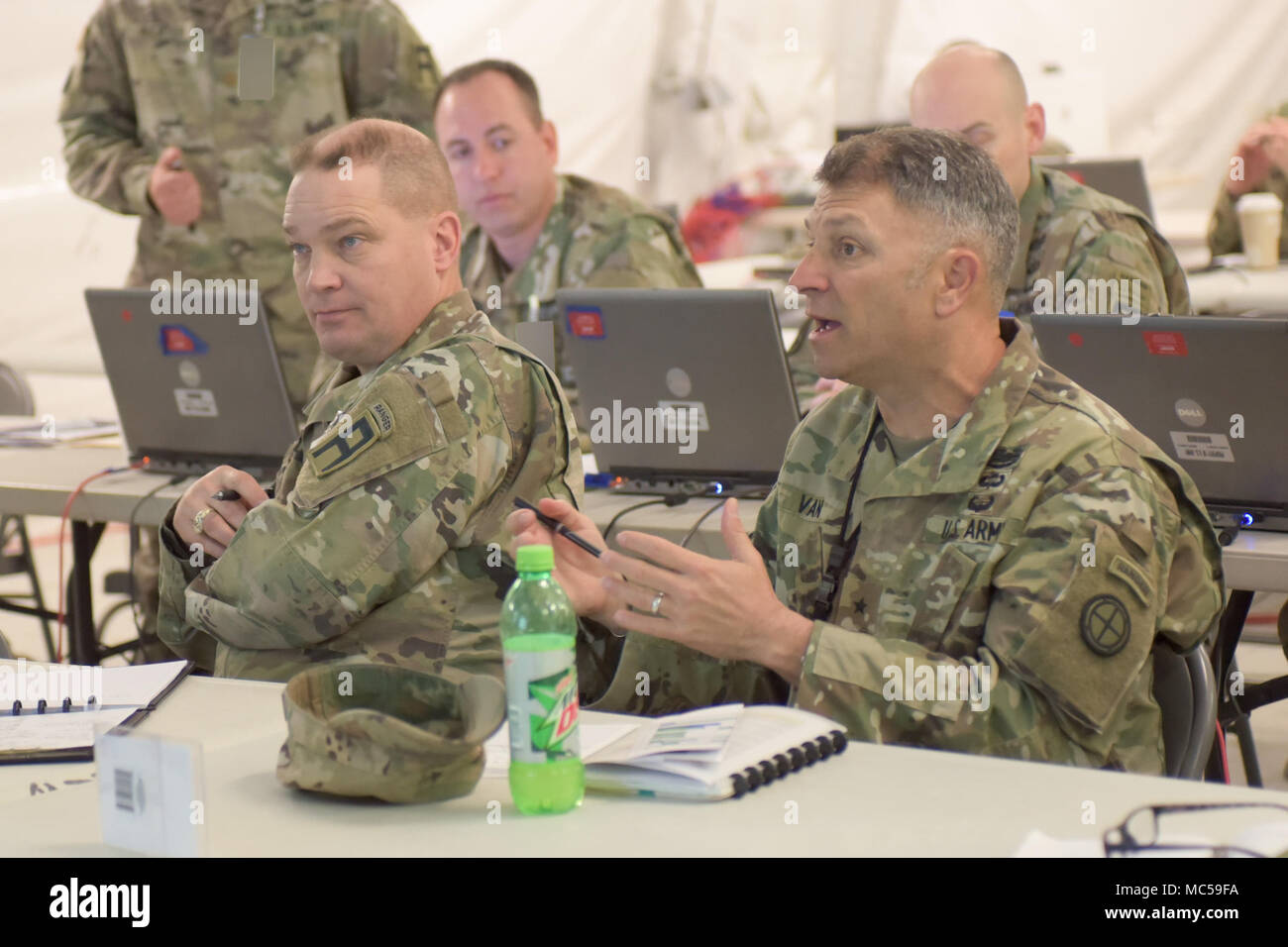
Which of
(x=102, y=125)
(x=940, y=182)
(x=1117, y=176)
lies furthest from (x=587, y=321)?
(x=1117, y=176)

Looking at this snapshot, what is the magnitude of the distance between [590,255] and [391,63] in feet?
2.55

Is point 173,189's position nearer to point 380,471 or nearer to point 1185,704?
point 380,471

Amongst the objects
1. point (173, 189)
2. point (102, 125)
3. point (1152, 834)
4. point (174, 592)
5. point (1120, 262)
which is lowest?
point (1152, 834)

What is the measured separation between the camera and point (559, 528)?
71.1 inches

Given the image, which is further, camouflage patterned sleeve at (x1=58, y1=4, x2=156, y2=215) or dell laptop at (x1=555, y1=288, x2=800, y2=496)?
camouflage patterned sleeve at (x1=58, y1=4, x2=156, y2=215)

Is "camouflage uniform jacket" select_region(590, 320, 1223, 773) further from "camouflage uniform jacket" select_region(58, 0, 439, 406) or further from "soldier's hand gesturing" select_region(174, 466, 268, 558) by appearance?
"camouflage uniform jacket" select_region(58, 0, 439, 406)

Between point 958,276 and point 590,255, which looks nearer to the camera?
point 958,276

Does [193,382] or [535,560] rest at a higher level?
[193,382]

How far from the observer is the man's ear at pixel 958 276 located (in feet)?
6.14

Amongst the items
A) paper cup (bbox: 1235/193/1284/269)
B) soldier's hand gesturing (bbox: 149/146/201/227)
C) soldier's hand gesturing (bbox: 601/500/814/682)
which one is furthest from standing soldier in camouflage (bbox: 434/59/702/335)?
paper cup (bbox: 1235/193/1284/269)

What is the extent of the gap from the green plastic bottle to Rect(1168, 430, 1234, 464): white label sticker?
4.43 feet

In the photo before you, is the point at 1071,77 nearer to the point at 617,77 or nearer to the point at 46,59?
the point at 617,77

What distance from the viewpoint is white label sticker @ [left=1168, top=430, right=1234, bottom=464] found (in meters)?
2.38
